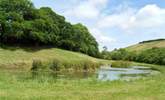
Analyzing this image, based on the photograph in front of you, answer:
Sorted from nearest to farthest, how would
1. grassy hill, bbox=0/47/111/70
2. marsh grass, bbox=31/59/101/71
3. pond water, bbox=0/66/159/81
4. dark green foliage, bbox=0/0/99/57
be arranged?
pond water, bbox=0/66/159/81 → marsh grass, bbox=31/59/101/71 → grassy hill, bbox=0/47/111/70 → dark green foliage, bbox=0/0/99/57

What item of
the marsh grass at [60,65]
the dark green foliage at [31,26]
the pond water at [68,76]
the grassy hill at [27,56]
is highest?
the dark green foliage at [31,26]

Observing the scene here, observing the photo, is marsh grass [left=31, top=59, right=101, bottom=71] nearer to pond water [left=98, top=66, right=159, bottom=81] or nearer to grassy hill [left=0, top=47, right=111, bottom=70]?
grassy hill [left=0, top=47, right=111, bottom=70]

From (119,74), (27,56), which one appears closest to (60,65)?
(119,74)

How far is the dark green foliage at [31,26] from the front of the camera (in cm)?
8125

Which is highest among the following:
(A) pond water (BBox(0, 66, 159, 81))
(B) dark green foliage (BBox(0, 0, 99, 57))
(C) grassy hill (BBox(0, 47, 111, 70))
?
(B) dark green foliage (BBox(0, 0, 99, 57))

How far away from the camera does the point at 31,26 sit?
83312mm

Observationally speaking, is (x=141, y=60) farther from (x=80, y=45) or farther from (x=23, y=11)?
(x=23, y=11)

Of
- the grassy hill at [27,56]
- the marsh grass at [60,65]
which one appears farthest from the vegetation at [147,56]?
the marsh grass at [60,65]

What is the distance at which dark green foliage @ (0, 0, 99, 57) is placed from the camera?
81250mm

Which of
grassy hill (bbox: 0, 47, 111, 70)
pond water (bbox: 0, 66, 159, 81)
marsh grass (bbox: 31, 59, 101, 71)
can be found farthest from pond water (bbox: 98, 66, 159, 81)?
grassy hill (bbox: 0, 47, 111, 70)

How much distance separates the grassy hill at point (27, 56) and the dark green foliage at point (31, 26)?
3089mm

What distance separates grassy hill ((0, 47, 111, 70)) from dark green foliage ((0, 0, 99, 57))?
10.1 feet

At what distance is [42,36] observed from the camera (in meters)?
84.6

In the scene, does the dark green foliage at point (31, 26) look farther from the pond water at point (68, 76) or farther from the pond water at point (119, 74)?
the pond water at point (68, 76)
